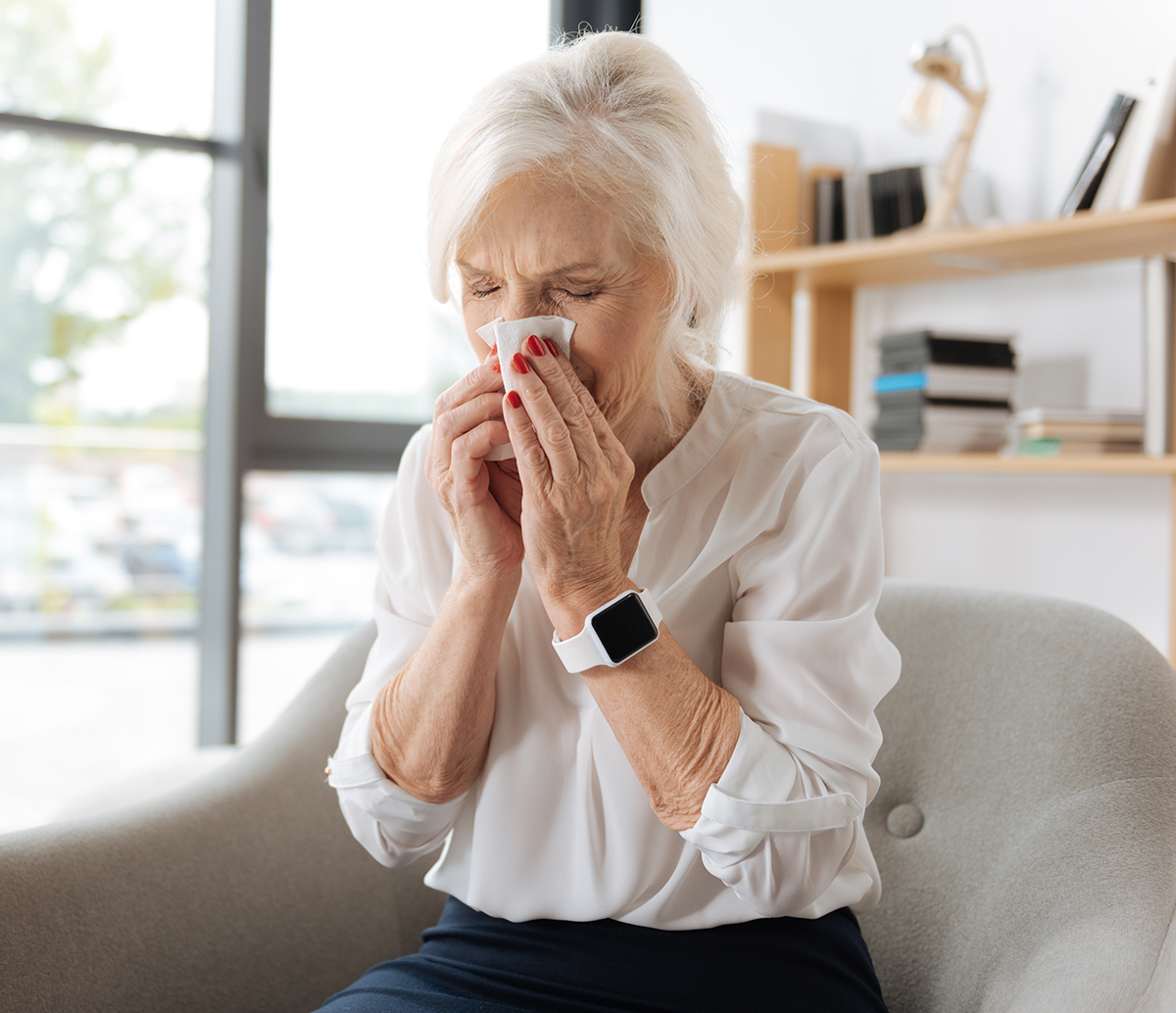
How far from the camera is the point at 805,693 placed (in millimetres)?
921

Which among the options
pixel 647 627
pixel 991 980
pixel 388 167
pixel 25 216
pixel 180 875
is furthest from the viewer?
pixel 388 167

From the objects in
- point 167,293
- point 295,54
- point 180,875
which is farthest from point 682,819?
point 295,54

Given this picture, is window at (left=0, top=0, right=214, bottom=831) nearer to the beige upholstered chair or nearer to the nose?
the beige upholstered chair

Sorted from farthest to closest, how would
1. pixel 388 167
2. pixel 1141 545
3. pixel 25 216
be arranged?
pixel 388 167 < pixel 25 216 < pixel 1141 545

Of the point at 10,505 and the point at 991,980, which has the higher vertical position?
the point at 10,505

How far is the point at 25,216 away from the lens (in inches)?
107

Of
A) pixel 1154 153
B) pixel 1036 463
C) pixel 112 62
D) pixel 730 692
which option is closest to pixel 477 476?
pixel 730 692

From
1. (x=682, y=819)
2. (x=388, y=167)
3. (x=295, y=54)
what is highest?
(x=295, y=54)

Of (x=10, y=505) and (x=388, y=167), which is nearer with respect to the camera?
(x=10, y=505)

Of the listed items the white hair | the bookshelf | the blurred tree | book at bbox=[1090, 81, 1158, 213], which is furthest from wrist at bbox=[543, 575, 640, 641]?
the blurred tree

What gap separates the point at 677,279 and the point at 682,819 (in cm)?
49

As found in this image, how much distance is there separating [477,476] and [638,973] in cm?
48

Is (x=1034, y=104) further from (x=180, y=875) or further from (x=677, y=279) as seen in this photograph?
(x=180, y=875)

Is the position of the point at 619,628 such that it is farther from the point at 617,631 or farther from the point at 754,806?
the point at 754,806
